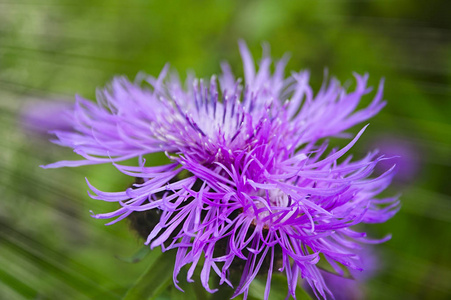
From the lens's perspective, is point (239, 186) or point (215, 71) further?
point (215, 71)

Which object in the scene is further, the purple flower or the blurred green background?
the blurred green background

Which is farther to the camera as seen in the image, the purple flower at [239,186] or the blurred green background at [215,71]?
the blurred green background at [215,71]

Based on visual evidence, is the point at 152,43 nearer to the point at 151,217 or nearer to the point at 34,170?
the point at 34,170

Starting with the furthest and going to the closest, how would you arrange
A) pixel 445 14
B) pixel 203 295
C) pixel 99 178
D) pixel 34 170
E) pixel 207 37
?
pixel 207 37
pixel 445 14
pixel 99 178
pixel 34 170
pixel 203 295

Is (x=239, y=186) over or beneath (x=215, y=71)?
beneath

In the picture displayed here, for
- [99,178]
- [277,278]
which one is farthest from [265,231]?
[99,178]
